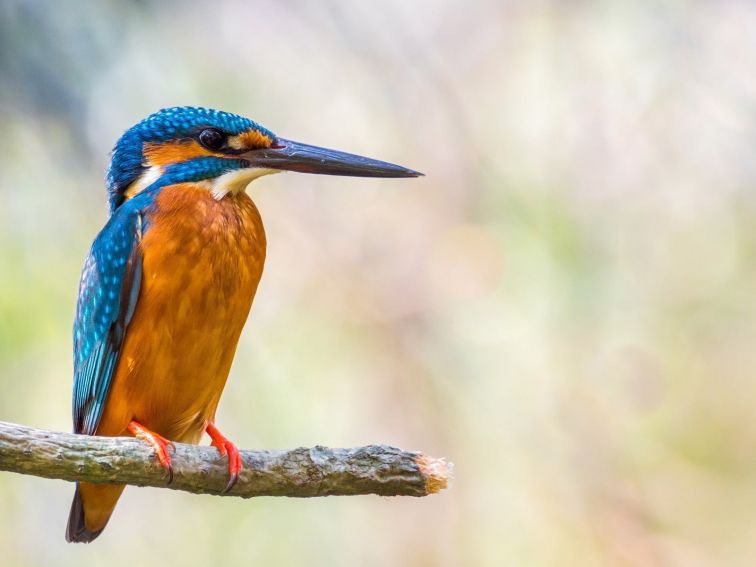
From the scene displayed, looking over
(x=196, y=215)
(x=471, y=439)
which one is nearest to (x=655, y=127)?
(x=471, y=439)

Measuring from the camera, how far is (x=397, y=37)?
5418mm

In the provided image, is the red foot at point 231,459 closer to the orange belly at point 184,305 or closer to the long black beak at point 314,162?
the orange belly at point 184,305

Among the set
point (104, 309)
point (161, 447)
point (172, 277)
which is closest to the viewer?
point (161, 447)

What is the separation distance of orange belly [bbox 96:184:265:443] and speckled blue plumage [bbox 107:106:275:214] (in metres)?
0.23

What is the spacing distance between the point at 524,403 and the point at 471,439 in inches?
12.0

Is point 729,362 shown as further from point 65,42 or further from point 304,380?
point 65,42

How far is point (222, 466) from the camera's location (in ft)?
9.66

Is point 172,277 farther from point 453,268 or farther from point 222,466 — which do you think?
point 453,268

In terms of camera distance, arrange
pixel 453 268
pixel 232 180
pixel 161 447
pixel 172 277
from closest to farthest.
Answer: pixel 161 447, pixel 172 277, pixel 232 180, pixel 453 268

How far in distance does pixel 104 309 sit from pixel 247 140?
2.43 ft

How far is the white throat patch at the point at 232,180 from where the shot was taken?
332 cm

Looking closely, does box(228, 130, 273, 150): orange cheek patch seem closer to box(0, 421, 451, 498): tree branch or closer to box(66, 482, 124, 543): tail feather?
box(0, 421, 451, 498): tree branch

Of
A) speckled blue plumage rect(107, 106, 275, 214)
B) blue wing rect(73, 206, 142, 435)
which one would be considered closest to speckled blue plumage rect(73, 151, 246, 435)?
blue wing rect(73, 206, 142, 435)

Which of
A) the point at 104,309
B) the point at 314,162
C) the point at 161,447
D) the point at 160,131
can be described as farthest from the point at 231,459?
the point at 160,131
